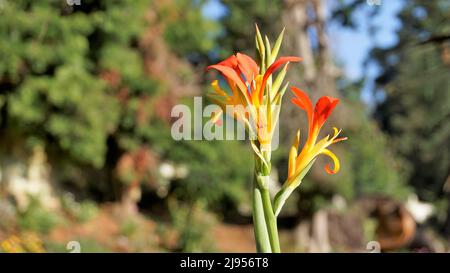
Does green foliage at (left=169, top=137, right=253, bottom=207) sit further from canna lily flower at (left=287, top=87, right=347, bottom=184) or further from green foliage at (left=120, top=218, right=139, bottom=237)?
canna lily flower at (left=287, top=87, right=347, bottom=184)

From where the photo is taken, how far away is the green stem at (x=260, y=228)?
113cm

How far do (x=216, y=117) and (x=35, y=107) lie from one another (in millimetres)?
10678

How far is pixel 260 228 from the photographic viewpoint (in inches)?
44.3

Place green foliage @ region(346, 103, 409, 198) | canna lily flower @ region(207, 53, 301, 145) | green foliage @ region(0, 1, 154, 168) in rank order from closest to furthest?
canna lily flower @ region(207, 53, 301, 145)
green foliage @ region(0, 1, 154, 168)
green foliage @ region(346, 103, 409, 198)

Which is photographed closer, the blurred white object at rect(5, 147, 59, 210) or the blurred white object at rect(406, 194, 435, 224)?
the blurred white object at rect(5, 147, 59, 210)

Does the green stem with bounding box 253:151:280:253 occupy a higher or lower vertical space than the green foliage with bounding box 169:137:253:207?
lower

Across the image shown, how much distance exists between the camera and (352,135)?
1374 cm

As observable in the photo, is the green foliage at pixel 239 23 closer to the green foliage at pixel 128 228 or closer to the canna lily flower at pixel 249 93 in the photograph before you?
the green foliage at pixel 128 228

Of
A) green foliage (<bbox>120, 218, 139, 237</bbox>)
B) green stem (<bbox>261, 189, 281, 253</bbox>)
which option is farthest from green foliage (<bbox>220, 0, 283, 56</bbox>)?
green stem (<bbox>261, 189, 281, 253</bbox>)

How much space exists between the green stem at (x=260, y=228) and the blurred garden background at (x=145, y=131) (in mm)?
7501

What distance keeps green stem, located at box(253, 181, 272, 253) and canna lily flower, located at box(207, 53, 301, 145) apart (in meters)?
0.12

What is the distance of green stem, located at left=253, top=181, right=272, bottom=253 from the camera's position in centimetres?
113

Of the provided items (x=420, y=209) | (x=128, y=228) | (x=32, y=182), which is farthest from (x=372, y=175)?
(x=32, y=182)
